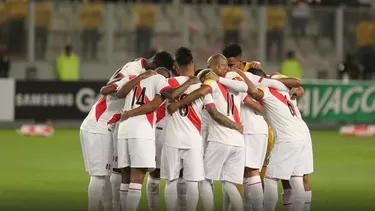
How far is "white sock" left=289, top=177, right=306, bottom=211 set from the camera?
490 inches

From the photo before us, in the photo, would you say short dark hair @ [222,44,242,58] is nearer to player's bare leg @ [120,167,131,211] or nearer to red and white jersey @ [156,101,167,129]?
red and white jersey @ [156,101,167,129]

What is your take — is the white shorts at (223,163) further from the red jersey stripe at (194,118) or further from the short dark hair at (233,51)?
the short dark hair at (233,51)

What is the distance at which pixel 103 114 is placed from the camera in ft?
41.5

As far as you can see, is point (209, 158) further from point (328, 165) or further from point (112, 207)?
point (328, 165)

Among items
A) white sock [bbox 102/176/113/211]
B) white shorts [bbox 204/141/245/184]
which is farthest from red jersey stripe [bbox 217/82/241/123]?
white sock [bbox 102/176/113/211]

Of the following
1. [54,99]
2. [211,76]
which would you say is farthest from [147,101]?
[54,99]

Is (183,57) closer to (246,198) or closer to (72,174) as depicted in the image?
(246,198)

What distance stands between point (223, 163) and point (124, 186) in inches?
46.1

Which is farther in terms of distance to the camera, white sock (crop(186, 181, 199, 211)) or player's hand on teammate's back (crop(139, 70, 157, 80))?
player's hand on teammate's back (crop(139, 70, 157, 80))

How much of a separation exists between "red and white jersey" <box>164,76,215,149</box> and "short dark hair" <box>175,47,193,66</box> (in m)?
0.17

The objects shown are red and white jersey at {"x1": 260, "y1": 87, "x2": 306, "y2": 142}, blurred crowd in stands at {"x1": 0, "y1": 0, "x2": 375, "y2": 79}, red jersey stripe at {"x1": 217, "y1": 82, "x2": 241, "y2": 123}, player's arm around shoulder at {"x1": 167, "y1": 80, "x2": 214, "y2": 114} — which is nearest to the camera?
player's arm around shoulder at {"x1": 167, "y1": 80, "x2": 214, "y2": 114}

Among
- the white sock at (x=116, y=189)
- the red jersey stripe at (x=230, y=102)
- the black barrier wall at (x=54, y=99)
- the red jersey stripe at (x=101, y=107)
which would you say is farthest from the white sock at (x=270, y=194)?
the black barrier wall at (x=54, y=99)

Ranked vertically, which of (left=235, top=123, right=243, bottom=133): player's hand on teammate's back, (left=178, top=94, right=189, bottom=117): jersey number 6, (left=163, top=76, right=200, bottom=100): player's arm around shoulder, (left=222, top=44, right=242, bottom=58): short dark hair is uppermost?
(left=222, top=44, right=242, bottom=58): short dark hair

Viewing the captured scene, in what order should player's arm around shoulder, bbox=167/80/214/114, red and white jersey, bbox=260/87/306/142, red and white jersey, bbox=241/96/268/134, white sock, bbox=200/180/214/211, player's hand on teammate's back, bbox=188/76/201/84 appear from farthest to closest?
1. red and white jersey, bbox=241/96/268/134
2. red and white jersey, bbox=260/87/306/142
3. white sock, bbox=200/180/214/211
4. player's hand on teammate's back, bbox=188/76/201/84
5. player's arm around shoulder, bbox=167/80/214/114
